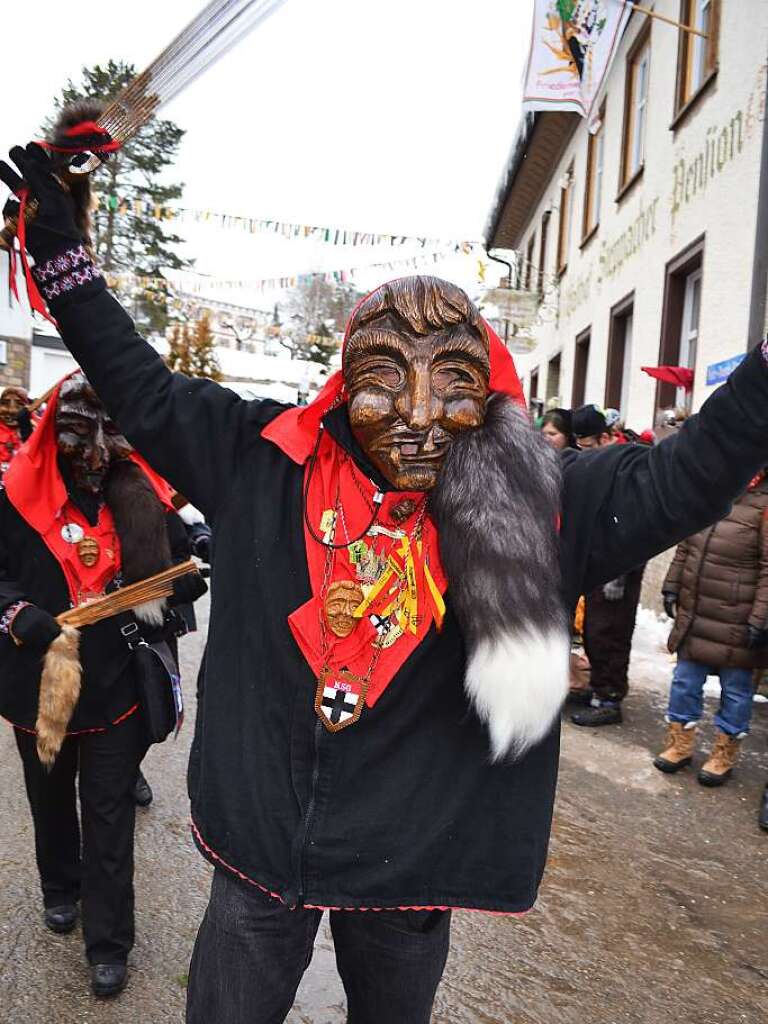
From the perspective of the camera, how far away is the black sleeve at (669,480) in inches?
52.7

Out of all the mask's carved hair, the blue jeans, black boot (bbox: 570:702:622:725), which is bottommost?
black boot (bbox: 570:702:622:725)

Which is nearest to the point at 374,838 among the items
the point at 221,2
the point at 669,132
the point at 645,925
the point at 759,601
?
the point at 221,2

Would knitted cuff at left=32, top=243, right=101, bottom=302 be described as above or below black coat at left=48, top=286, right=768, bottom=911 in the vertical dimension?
above

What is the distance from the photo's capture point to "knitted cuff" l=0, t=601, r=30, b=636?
2486 millimetres

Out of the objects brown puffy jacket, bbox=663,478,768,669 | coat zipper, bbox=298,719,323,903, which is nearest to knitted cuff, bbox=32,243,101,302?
coat zipper, bbox=298,719,323,903

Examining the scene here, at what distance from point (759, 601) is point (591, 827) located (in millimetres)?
1465

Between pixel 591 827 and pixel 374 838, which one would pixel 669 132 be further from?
pixel 374 838

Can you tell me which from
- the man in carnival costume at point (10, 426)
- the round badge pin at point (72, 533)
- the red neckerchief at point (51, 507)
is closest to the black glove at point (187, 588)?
the red neckerchief at point (51, 507)

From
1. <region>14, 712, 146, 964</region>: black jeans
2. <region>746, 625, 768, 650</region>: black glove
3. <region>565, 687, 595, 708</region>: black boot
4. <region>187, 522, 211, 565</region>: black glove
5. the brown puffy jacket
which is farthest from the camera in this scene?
<region>565, 687, 595, 708</region>: black boot

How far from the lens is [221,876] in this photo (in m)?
1.58

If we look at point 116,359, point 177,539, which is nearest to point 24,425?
point 177,539

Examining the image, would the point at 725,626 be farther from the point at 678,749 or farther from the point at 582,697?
the point at 582,697

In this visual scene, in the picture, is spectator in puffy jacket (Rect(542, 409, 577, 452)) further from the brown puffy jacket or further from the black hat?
the brown puffy jacket

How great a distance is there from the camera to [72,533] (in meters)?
2.66
